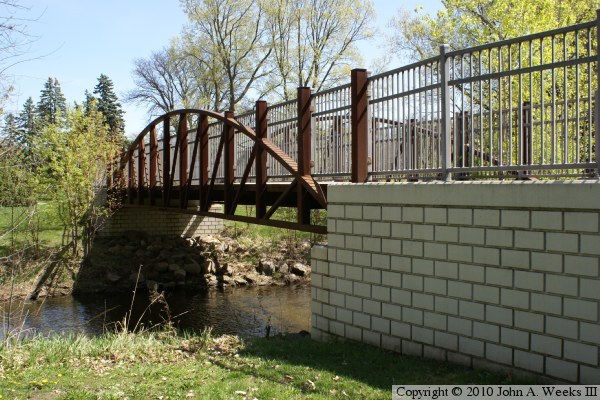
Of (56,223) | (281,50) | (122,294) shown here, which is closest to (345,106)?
(122,294)

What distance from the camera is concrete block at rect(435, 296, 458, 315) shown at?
21.6 feet

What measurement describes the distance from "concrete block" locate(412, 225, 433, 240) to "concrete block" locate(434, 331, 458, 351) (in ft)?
3.60

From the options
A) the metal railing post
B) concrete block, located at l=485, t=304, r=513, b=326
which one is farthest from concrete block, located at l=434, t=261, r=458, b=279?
the metal railing post

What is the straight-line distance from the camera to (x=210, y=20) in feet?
116

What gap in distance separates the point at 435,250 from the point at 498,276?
0.91 m

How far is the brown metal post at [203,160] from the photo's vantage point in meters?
15.5

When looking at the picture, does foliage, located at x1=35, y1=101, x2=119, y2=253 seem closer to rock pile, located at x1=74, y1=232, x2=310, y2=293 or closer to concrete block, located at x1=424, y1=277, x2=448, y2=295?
rock pile, located at x1=74, y1=232, x2=310, y2=293

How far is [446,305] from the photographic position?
669 centimetres

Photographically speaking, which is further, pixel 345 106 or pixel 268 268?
pixel 268 268

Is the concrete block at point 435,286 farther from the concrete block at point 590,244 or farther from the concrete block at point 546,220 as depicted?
the concrete block at point 590,244

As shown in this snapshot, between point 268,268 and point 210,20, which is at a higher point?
point 210,20

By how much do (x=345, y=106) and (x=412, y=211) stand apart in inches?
103

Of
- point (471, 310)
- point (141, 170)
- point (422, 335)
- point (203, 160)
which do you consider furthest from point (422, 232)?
point (141, 170)

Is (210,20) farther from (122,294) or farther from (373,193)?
(373,193)
